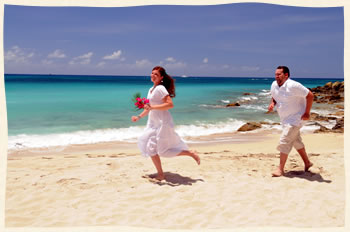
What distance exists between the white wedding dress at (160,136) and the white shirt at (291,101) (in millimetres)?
1751

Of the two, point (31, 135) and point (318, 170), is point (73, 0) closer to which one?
point (318, 170)

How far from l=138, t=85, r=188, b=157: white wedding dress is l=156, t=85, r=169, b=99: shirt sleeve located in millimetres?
67

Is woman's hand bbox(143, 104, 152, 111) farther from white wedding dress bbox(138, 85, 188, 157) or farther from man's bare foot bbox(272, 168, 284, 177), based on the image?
man's bare foot bbox(272, 168, 284, 177)

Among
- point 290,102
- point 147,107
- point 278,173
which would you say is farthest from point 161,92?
point 278,173

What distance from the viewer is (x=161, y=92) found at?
4.54 m

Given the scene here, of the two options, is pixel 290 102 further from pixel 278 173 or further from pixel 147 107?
pixel 147 107

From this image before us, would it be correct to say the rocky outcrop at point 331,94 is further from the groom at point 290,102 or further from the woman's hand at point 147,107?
the woman's hand at point 147,107

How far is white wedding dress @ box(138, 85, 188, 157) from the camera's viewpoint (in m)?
4.68

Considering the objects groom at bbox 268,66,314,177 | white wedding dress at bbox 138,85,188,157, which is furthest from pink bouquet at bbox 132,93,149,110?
groom at bbox 268,66,314,177

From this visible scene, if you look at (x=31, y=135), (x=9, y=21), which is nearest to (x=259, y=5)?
(x=9, y=21)

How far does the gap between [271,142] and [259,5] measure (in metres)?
4.69

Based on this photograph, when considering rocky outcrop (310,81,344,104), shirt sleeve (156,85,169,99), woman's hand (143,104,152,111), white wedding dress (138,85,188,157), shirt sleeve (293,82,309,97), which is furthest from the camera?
rocky outcrop (310,81,344,104)

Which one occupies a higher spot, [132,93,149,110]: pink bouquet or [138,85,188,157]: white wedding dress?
[132,93,149,110]: pink bouquet

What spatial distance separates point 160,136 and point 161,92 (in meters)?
0.66
